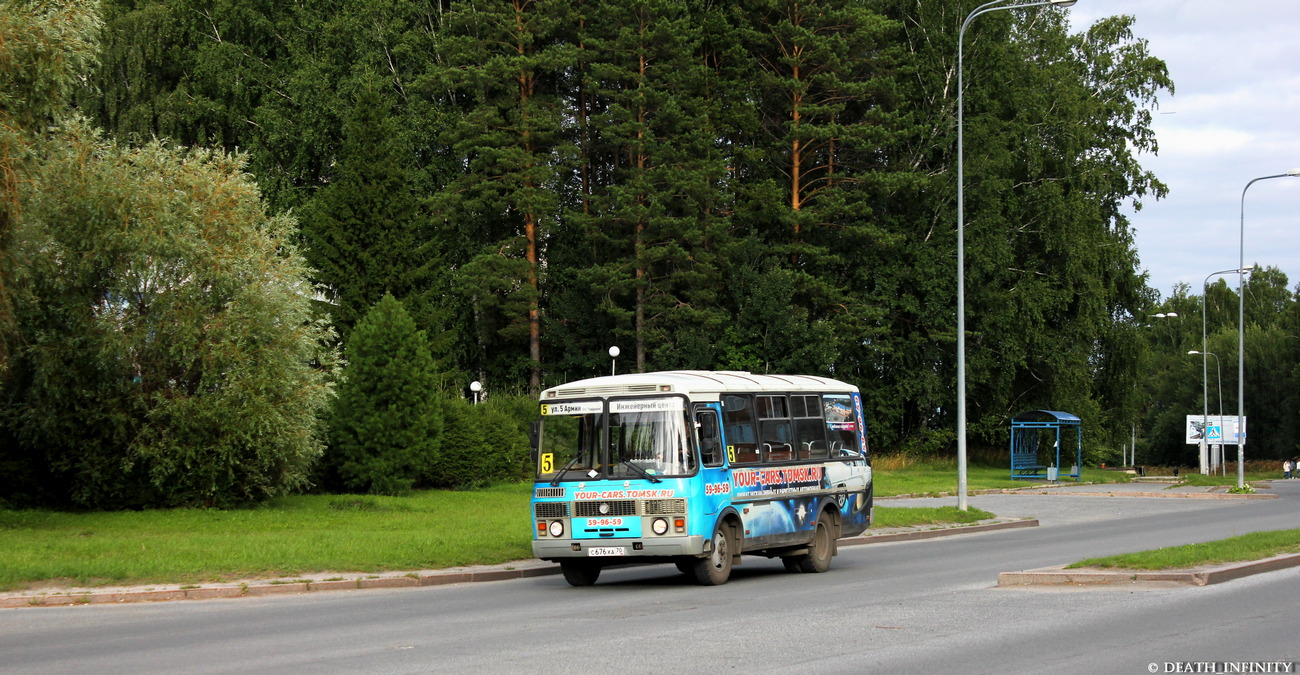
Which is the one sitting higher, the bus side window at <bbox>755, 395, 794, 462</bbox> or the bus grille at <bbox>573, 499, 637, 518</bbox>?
the bus side window at <bbox>755, 395, 794, 462</bbox>

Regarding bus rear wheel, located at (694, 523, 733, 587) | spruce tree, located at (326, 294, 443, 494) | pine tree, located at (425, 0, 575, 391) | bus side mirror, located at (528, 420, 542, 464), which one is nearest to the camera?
bus rear wheel, located at (694, 523, 733, 587)

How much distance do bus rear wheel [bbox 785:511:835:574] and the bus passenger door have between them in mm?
2826

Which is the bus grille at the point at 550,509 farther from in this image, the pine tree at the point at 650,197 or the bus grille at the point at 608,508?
the pine tree at the point at 650,197

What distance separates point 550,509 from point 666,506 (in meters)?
1.76

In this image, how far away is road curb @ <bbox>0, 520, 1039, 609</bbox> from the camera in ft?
52.5

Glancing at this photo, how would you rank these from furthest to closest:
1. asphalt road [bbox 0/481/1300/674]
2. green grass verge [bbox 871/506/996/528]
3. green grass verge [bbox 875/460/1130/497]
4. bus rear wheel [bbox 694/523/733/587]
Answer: green grass verge [bbox 875/460/1130/497] → green grass verge [bbox 871/506/996/528] → bus rear wheel [bbox 694/523/733/587] → asphalt road [bbox 0/481/1300/674]

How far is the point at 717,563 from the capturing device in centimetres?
1769

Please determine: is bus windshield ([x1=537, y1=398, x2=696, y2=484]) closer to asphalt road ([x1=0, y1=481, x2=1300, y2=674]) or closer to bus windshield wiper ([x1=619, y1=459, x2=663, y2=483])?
bus windshield wiper ([x1=619, y1=459, x2=663, y2=483])

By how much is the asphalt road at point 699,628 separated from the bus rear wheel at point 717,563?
0.19 m

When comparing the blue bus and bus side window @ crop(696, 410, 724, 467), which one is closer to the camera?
the blue bus

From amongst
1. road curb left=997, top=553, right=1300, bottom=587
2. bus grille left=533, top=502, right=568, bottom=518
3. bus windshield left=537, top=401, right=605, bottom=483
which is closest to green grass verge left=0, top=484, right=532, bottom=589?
bus grille left=533, top=502, right=568, bottom=518

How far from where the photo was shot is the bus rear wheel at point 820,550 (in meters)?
19.9

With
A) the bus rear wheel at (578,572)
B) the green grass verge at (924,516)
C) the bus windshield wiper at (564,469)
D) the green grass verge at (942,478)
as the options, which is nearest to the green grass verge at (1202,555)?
the bus rear wheel at (578,572)

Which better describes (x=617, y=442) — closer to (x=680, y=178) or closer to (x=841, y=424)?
(x=841, y=424)
